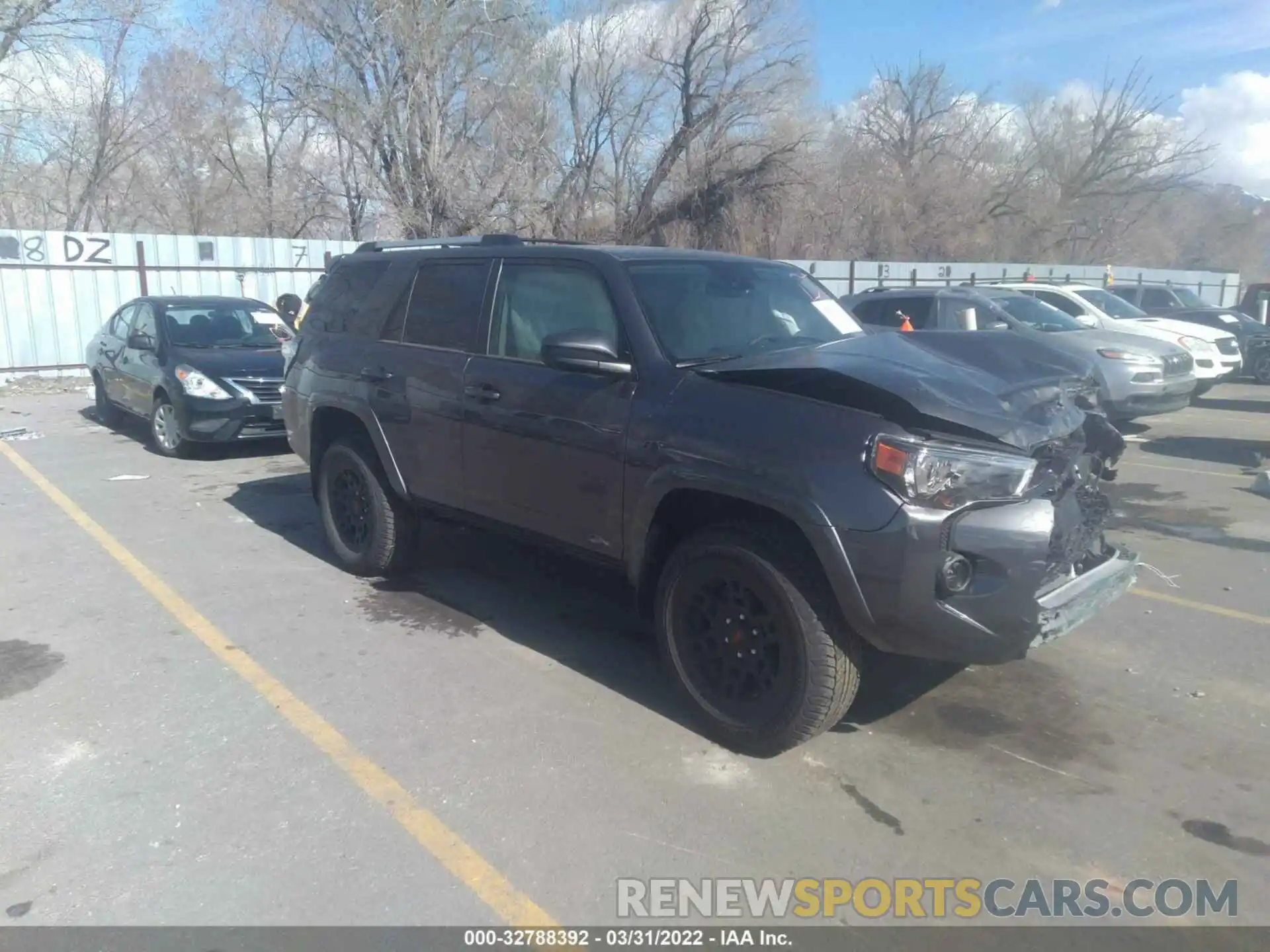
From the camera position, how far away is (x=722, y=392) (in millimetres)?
3971

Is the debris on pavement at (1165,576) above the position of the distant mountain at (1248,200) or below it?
below

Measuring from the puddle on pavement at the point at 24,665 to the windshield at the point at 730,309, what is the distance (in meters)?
3.36

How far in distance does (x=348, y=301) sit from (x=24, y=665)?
271 cm

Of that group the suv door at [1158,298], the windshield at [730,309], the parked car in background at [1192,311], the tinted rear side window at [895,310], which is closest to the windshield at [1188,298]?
the parked car in background at [1192,311]

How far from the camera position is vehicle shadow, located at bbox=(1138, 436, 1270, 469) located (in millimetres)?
10141

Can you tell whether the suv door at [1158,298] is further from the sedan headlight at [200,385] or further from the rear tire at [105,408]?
the rear tire at [105,408]

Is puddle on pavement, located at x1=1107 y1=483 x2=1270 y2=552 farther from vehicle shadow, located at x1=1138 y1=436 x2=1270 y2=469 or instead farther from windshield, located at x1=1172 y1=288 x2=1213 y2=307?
windshield, located at x1=1172 y1=288 x2=1213 y2=307

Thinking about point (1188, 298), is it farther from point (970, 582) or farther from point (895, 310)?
point (970, 582)

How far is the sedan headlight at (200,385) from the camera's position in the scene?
9773 millimetres

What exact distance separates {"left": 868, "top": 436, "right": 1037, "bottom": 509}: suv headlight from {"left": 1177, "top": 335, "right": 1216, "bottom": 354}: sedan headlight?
477 inches

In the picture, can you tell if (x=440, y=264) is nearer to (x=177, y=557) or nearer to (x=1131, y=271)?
(x=177, y=557)

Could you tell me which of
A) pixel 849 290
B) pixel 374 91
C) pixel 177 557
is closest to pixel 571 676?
pixel 177 557

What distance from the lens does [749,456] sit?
12.3 feet

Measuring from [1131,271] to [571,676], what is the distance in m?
41.5
